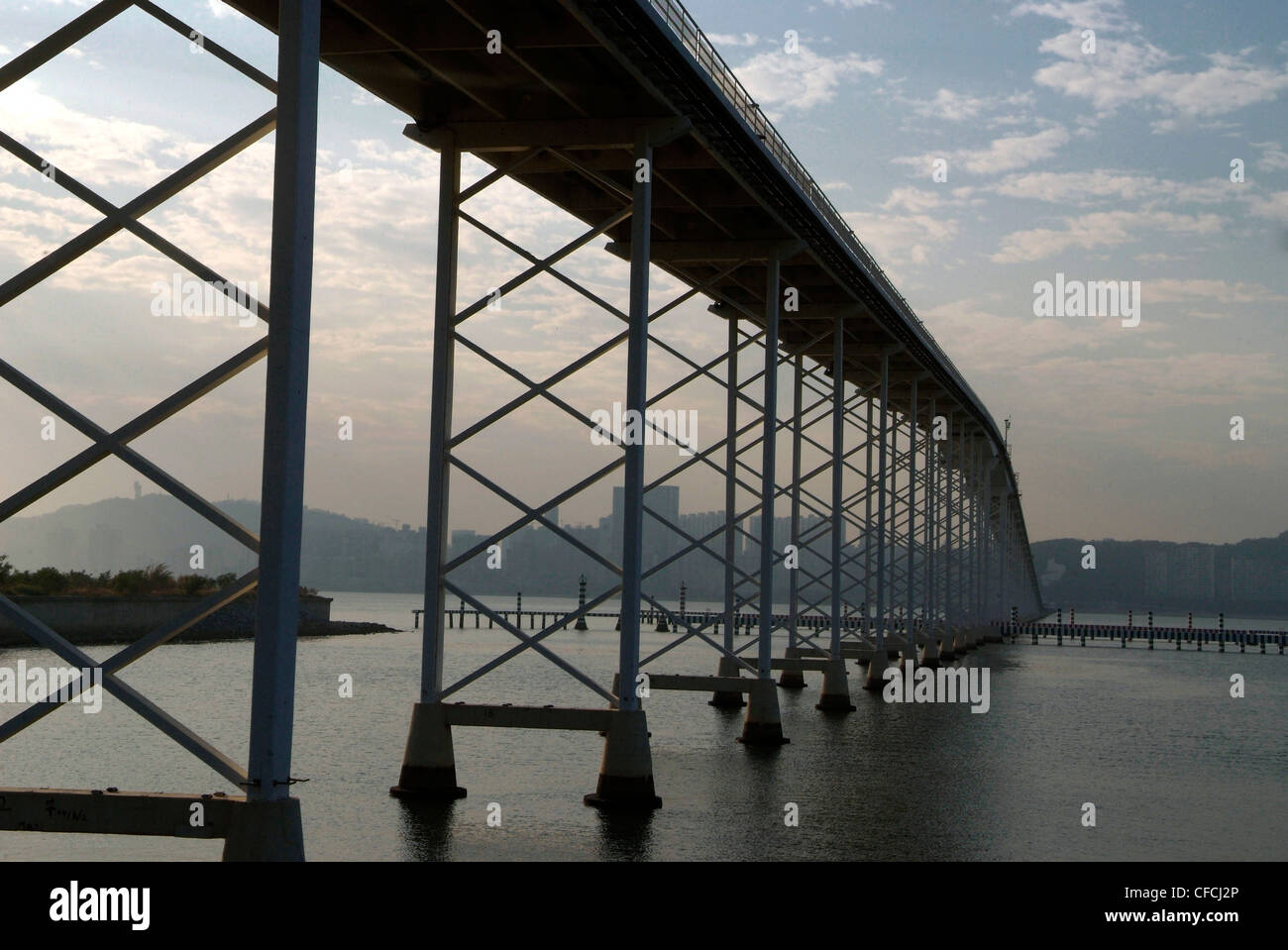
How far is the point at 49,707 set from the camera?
10.8 meters

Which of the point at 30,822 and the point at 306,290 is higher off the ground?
the point at 306,290

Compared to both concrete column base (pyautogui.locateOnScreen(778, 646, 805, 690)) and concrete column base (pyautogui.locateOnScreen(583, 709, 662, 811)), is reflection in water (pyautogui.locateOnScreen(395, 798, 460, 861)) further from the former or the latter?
concrete column base (pyautogui.locateOnScreen(778, 646, 805, 690))

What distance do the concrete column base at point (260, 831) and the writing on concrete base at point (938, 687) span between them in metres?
29.5

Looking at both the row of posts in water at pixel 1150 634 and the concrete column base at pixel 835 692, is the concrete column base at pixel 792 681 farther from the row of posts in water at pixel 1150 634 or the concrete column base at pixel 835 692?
the row of posts in water at pixel 1150 634

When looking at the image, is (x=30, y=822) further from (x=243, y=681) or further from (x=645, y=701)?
(x=243, y=681)

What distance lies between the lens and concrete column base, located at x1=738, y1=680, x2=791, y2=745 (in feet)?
88.3

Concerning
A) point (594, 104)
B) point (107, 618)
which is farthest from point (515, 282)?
point (107, 618)

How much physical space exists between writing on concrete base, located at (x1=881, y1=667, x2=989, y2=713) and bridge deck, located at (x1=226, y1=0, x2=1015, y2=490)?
17.3 metres

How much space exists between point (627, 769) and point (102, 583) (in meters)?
67.1

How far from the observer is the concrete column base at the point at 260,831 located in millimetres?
10719
